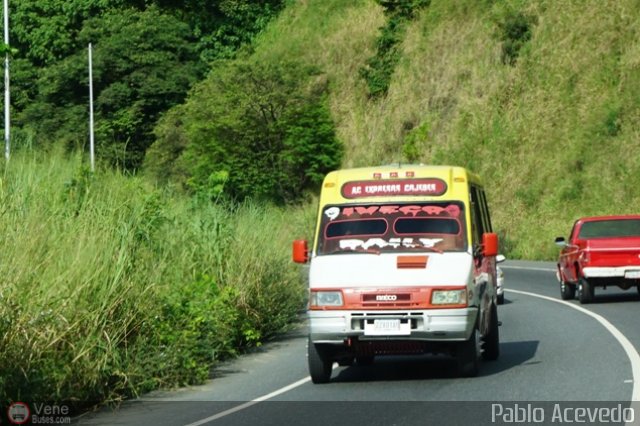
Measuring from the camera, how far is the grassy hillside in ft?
157

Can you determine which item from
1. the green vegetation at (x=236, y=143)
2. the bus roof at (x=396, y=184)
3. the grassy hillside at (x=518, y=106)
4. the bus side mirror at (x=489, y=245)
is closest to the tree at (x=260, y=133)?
the green vegetation at (x=236, y=143)

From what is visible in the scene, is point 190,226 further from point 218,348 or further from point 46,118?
point 46,118

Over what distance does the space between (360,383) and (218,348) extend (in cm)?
315

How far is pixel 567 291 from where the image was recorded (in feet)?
89.7

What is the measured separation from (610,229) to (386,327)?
597 inches

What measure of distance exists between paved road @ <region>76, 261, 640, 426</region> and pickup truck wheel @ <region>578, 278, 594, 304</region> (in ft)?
18.8

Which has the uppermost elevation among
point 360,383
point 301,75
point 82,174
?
point 301,75

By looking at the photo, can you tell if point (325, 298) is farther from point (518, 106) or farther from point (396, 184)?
point (518, 106)

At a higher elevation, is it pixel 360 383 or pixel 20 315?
pixel 20 315

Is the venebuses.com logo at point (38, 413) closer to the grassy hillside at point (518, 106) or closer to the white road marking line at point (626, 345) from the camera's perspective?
the white road marking line at point (626, 345)

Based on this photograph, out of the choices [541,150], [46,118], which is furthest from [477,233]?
[46,118]

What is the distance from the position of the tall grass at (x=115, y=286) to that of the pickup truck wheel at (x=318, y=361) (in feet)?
4.29

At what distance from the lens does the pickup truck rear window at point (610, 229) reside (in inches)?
1094

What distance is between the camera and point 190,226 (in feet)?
67.6
